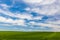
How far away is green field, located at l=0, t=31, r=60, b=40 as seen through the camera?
1.04m

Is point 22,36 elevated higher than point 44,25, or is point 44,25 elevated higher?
point 44,25

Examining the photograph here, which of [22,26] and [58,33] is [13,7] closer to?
[22,26]

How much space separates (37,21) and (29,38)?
6.8 inches

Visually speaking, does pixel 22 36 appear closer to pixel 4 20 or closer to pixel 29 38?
pixel 29 38

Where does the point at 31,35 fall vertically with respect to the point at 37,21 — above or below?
below

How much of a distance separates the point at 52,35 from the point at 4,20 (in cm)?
46

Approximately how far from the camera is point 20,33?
1037 millimetres

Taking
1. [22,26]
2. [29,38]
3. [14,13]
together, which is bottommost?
[29,38]

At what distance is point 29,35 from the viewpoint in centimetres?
106

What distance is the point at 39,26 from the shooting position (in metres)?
1.06

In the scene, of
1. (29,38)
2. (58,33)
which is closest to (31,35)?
(29,38)

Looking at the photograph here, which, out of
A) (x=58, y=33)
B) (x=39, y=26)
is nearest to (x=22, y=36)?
A: (x=39, y=26)

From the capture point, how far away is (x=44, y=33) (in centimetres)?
107

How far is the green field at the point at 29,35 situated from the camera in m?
1.04
